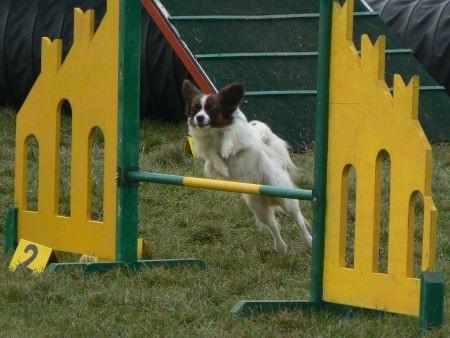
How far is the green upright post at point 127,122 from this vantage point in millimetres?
5543

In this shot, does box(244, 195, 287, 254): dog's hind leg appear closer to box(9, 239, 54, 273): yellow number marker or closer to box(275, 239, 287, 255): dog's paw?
box(275, 239, 287, 255): dog's paw

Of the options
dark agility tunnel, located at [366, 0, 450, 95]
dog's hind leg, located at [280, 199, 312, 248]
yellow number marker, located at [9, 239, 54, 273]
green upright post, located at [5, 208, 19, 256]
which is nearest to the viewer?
yellow number marker, located at [9, 239, 54, 273]

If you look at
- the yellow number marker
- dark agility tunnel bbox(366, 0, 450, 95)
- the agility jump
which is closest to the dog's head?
the agility jump

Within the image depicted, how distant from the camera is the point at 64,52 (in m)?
10.9

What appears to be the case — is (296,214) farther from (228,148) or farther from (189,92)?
(189,92)

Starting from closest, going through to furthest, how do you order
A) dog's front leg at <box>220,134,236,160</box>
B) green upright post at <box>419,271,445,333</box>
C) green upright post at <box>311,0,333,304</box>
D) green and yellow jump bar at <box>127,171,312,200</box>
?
green upright post at <box>419,271,445,333</box>, green upright post at <box>311,0,333,304</box>, green and yellow jump bar at <box>127,171,312,200</box>, dog's front leg at <box>220,134,236,160</box>

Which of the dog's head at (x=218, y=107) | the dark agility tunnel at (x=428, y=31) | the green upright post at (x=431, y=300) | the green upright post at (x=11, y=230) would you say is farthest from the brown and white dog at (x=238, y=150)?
the dark agility tunnel at (x=428, y=31)

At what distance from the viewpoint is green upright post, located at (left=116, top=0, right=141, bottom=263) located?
18.2 feet

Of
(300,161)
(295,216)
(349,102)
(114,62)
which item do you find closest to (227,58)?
(300,161)

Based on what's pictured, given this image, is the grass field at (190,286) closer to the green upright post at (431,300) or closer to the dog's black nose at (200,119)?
the green upright post at (431,300)

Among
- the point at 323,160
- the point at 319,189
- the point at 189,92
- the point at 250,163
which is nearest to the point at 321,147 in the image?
the point at 323,160

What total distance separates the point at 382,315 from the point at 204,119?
8.15 feet

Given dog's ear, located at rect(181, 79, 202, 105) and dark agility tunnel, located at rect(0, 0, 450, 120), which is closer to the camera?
dog's ear, located at rect(181, 79, 202, 105)

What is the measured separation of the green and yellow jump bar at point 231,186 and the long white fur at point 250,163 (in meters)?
1.14
